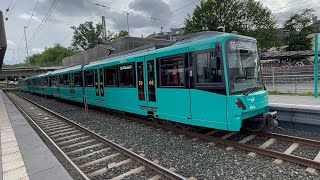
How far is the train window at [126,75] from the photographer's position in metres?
10.2

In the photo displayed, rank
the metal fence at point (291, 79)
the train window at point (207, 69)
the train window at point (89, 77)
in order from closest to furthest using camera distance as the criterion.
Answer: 1. the train window at point (207, 69)
2. the metal fence at point (291, 79)
3. the train window at point (89, 77)

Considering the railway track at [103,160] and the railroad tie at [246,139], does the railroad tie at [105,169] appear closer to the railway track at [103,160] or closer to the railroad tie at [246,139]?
the railway track at [103,160]

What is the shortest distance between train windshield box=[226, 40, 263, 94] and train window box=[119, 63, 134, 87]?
190 inches

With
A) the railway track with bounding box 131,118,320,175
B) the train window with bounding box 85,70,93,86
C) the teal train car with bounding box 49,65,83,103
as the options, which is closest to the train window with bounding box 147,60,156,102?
the railway track with bounding box 131,118,320,175

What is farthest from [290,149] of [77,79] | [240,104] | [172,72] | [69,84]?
[69,84]

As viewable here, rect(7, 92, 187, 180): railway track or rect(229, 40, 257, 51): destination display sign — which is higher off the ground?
rect(229, 40, 257, 51): destination display sign

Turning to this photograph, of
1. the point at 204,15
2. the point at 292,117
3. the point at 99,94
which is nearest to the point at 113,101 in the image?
the point at 99,94

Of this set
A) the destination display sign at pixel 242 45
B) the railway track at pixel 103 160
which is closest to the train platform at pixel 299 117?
the destination display sign at pixel 242 45

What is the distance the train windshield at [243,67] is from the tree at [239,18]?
30.3m

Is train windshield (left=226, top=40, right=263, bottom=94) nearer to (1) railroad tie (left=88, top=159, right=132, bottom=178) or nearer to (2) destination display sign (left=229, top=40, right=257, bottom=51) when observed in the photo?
(2) destination display sign (left=229, top=40, right=257, bottom=51)

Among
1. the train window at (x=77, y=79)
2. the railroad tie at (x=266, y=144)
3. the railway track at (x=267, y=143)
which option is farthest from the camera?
the train window at (x=77, y=79)

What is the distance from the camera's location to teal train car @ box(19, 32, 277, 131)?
6.29 m

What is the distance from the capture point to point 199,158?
19.0 feet

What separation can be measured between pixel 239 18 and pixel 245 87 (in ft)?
109
